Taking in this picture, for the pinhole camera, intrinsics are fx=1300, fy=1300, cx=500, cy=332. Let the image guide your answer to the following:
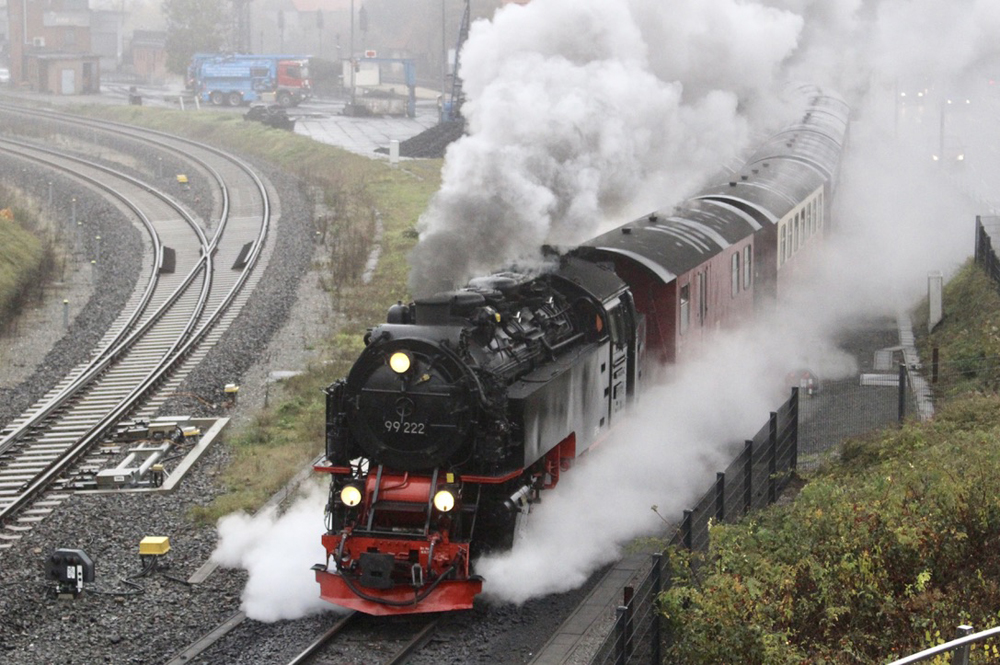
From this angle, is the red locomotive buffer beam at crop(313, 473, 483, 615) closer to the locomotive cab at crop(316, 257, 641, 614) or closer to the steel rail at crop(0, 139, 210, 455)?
the locomotive cab at crop(316, 257, 641, 614)

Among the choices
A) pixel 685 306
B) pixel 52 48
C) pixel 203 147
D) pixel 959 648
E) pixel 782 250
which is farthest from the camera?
pixel 52 48

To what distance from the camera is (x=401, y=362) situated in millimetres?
10539

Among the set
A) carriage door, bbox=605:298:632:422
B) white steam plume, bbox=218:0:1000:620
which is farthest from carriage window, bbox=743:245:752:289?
carriage door, bbox=605:298:632:422

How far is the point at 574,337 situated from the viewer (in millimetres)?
12367

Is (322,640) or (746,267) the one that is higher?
(746,267)

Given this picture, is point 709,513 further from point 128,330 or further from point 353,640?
point 128,330

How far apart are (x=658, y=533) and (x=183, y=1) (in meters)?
65.1

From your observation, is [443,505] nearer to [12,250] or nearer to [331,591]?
[331,591]

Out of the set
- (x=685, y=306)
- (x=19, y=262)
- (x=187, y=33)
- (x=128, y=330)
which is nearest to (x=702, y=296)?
(x=685, y=306)

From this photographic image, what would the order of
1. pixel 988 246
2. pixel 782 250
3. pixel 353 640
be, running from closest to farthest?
pixel 353 640
pixel 782 250
pixel 988 246

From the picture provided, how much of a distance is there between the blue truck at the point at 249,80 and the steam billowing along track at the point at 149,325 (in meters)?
23.6

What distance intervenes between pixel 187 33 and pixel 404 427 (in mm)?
65354

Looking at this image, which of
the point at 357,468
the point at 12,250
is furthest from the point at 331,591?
the point at 12,250

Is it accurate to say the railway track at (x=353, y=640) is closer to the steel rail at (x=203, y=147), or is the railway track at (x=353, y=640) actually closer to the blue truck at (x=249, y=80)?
the steel rail at (x=203, y=147)
